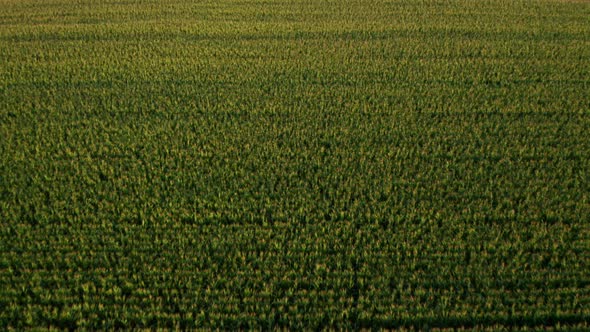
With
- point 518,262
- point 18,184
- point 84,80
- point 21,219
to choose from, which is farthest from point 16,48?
point 518,262

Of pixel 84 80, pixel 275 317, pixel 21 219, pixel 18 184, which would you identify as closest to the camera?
pixel 275 317

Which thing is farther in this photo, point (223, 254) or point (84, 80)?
point (84, 80)

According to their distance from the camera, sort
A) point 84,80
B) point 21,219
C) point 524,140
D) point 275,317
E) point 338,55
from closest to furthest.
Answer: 1. point 275,317
2. point 21,219
3. point 524,140
4. point 84,80
5. point 338,55

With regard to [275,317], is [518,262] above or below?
above

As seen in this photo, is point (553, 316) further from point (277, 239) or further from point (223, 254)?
point (223, 254)

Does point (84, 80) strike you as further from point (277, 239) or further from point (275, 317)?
point (275, 317)

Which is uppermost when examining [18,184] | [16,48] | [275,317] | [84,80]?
[16,48]
